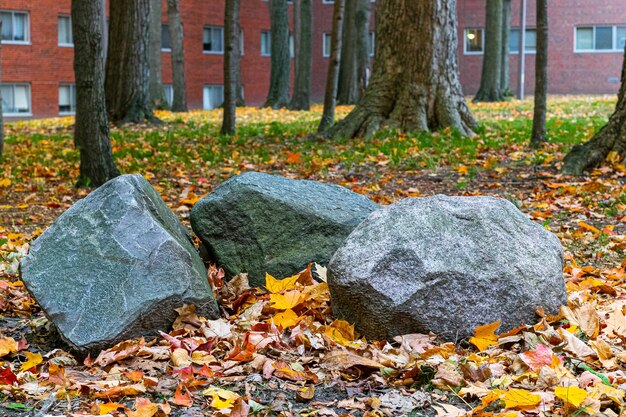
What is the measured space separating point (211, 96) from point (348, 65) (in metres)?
13.4

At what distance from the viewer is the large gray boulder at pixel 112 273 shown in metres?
4.41

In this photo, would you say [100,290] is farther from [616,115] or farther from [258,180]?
[616,115]

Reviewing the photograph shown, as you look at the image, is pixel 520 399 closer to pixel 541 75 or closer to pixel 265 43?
pixel 541 75

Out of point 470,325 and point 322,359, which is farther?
point 470,325

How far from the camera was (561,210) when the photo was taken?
786 centimetres

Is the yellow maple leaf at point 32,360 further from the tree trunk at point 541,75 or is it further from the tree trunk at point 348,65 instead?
the tree trunk at point 348,65

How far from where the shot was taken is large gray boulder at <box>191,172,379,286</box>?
5598 mm

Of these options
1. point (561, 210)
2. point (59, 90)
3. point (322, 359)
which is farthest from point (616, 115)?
point (59, 90)

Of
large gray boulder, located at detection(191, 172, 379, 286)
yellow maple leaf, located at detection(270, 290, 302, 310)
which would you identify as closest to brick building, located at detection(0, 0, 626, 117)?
large gray boulder, located at detection(191, 172, 379, 286)

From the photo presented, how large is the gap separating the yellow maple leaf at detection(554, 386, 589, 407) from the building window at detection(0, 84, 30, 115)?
32107 millimetres

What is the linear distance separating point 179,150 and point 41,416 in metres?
8.97

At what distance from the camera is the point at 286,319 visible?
4.70 meters

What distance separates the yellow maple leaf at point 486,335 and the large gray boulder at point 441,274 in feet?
0.28

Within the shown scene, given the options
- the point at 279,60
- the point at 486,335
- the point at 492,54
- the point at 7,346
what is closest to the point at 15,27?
the point at 279,60
